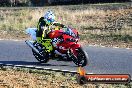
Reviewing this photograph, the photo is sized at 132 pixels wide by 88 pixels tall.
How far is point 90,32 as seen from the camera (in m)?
20.1

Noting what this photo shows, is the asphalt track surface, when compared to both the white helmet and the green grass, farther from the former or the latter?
the green grass

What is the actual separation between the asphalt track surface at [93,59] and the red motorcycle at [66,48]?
10.1 inches

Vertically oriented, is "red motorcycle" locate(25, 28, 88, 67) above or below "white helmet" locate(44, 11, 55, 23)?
below

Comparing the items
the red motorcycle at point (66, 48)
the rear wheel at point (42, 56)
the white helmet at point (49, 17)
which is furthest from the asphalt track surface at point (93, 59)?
the white helmet at point (49, 17)

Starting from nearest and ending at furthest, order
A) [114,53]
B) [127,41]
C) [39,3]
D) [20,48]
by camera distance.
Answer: [114,53] → [20,48] → [127,41] → [39,3]

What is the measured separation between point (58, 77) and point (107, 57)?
3.22m

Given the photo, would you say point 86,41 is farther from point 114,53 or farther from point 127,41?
point 114,53

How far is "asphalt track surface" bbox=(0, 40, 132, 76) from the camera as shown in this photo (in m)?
11.6

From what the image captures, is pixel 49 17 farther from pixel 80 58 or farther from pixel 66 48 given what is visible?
pixel 80 58

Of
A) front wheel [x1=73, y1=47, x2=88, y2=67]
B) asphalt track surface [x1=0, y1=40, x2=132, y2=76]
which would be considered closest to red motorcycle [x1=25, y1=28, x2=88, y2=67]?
front wheel [x1=73, y1=47, x2=88, y2=67]

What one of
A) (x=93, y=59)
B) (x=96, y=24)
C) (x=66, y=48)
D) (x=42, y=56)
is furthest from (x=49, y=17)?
(x=96, y=24)

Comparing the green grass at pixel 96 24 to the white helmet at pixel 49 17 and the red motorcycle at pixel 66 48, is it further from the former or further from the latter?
the white helmet at pixel 49 17

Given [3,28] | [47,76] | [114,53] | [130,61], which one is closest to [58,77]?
[47,76]

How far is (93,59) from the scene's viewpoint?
13109 millimetres
